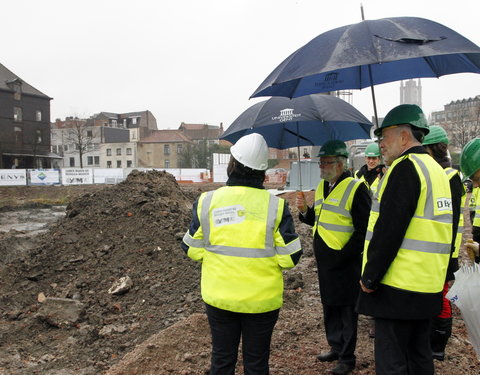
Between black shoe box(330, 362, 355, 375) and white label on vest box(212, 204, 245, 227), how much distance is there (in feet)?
5.52

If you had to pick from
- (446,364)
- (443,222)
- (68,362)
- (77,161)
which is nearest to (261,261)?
(443,222)

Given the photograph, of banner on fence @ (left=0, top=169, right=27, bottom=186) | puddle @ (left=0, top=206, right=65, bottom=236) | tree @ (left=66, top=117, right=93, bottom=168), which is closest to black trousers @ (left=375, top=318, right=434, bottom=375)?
puddle @ (left=0, top=206, right=65, bottom=236)

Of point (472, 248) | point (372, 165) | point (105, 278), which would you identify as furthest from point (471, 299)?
point (105, 278)

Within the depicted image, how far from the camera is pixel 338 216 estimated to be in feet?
11.5

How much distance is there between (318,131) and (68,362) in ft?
13.3

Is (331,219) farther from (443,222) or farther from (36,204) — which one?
(36,204)

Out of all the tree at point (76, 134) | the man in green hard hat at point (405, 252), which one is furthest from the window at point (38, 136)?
the man in green hard hat at point (405, 252)

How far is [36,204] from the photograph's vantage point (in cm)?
2525

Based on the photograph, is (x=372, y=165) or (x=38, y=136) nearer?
(x=372, y=165)

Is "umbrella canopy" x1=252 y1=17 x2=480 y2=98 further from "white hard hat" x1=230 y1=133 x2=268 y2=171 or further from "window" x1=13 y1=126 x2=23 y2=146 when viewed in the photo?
"window" x1=13 y1=126 x2=23 y2=146

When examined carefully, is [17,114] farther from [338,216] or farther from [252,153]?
[252,153]

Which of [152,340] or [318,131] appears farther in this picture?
[318,131]

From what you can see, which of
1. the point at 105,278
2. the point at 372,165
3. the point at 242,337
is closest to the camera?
the point at 242,337

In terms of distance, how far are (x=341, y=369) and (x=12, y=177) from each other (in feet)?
106
